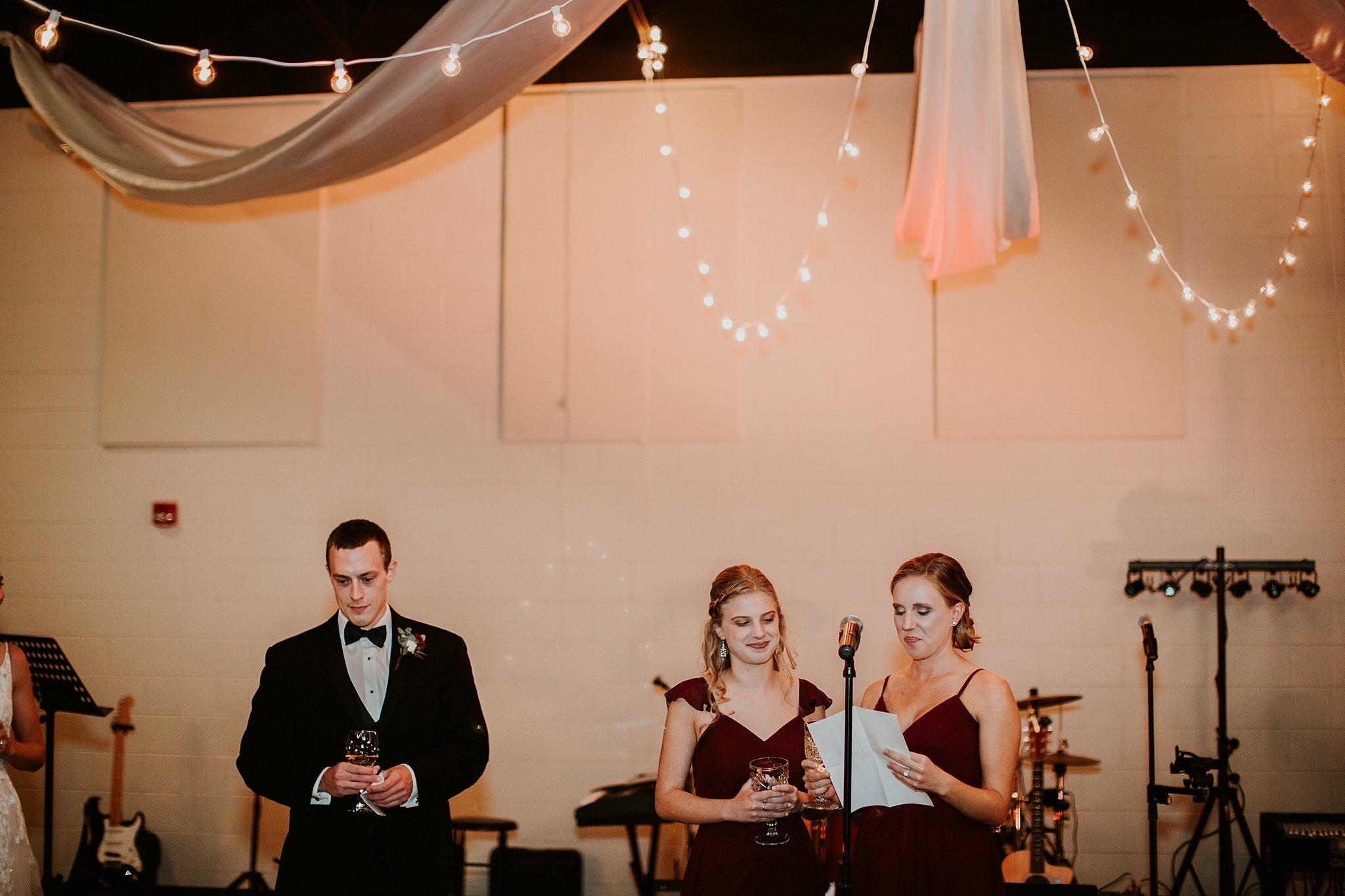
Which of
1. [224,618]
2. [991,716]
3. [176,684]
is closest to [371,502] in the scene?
[224,618]

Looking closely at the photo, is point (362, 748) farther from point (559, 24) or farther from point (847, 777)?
point (559, 24)

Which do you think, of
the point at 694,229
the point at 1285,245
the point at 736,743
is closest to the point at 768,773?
the point at 736,743

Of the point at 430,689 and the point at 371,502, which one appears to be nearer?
Result: the point at 430,689

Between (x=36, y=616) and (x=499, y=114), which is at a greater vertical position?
(x=499, y=114)

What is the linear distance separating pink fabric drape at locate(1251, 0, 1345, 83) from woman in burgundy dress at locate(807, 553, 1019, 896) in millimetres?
1903

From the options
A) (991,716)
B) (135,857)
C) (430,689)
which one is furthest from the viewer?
(135,857)

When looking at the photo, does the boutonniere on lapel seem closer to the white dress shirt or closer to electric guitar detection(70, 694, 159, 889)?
the white dress shirt

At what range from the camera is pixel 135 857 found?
196 inches

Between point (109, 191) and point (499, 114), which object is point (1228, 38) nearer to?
point (499, 114)

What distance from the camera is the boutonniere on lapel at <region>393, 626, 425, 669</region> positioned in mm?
3123

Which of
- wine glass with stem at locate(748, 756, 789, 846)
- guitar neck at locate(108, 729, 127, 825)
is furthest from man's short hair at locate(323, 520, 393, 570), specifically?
guitar neck at locate(108, 729, 127, 825)

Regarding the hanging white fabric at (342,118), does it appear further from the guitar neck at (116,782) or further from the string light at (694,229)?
the guitar neck at (116,782)

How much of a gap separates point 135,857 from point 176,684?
0.80m

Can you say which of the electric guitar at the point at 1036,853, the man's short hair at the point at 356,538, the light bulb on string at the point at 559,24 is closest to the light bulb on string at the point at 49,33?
the light bulb on string at the point at 559,24
